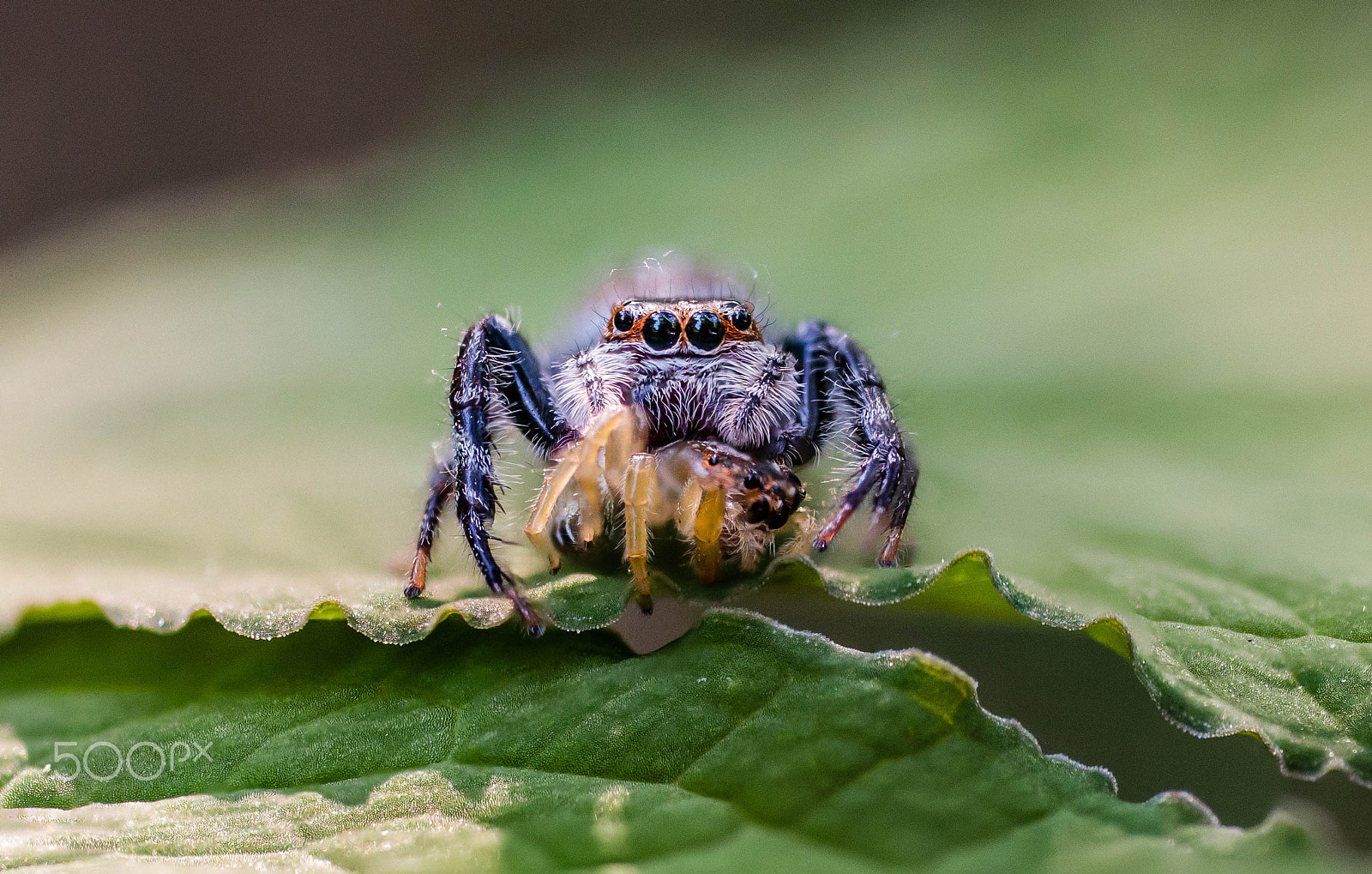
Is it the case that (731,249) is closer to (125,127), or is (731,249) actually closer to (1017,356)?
(1017,356)

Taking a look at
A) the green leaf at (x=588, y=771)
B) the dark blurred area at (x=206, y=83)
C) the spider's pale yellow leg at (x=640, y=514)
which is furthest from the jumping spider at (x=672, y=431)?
the dark blurred area at (x=206, y=83)

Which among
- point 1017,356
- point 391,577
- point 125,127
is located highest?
point 125,127

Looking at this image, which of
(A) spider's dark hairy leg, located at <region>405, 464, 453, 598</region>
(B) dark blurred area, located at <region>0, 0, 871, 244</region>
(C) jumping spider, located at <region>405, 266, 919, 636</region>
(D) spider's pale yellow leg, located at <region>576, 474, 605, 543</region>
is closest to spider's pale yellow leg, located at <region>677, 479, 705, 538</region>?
(C) jumping spider, located at <region>405, 266, 919, 636</region>

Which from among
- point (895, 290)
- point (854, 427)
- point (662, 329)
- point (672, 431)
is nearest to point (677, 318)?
point (662, 329)

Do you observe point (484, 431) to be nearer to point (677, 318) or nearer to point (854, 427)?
point (677, 318)

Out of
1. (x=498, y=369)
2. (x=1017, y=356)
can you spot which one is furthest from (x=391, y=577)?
(x=1017, y=356)

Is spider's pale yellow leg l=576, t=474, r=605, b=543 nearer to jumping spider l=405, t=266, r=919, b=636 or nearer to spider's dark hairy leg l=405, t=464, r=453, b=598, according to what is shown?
jumping spider l=405, t=266, r=919, b=636

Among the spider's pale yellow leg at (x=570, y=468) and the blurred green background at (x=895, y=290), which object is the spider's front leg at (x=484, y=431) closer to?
the spider's pale yellow leg at (x=570, y=468)
